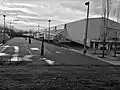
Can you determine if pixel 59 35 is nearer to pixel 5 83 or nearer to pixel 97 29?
pixel 97 29

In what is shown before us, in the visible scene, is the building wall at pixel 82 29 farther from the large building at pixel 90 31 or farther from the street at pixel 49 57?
the street at pixel 49 57

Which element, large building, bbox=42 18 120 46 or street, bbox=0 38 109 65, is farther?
large building, bbox=42 18 120 46

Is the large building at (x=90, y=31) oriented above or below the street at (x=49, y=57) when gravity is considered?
above

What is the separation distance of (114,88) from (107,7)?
16706mm

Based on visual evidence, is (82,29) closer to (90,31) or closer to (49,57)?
(90,31)

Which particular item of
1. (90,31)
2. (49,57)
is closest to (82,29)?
(90,31)

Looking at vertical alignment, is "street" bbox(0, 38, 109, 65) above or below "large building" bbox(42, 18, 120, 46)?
below

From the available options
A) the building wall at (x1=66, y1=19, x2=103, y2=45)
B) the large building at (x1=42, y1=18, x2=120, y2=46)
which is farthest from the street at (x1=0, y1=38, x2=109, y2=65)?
the building wall at (x1=66, y1=19, x2=103, y2=45)

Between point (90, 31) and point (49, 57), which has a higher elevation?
point (90, 31)

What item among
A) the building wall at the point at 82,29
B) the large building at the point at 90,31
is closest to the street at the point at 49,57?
the large building at the point at 90,31

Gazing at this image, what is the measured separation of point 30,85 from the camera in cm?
797

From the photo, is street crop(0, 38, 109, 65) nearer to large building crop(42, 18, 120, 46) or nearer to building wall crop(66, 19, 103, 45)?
large building crop(42, 18, 120, 46)

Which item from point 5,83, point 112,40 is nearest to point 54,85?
point 5,83

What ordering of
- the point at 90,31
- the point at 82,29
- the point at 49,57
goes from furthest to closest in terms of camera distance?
the point at 82,29, the point at 90,31, the point at 49,57
